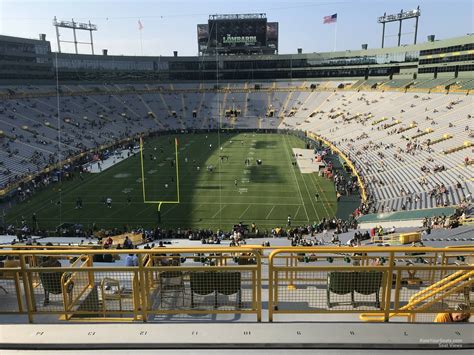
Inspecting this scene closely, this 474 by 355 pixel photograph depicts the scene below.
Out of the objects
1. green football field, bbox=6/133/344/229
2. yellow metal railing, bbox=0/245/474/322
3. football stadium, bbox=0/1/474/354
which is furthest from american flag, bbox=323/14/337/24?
yellow metal railing, bbox=0/245/474/322

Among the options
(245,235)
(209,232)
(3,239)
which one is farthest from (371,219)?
(3,239)

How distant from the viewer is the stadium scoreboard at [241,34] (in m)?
77.4

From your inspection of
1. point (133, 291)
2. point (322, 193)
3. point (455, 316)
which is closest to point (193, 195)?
point (322, 193)

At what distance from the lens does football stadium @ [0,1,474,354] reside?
4043 mm

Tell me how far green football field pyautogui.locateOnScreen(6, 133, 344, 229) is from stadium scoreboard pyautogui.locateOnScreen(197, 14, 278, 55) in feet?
135

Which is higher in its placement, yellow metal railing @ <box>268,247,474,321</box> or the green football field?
yellow metal railing @ <box>268,247,474,321</box>

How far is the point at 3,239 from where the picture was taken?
1992cm

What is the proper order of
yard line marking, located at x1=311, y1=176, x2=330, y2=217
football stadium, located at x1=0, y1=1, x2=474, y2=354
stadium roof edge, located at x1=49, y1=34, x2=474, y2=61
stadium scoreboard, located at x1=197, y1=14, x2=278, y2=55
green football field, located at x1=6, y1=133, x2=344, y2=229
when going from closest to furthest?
football stadium, located at x1=0, y1=1, x2=474, y2=354
green football field, located at x1=6, y1=133, x2=344, y2=229
yard line marking, located at x1=311, y1=176, x2=330, y2=217
stadium roof edge, located at x1=49, y1=34, x2=474, y2=61
stadium scoreboard, located at x1=197, y1=14, x2=278, y2=55

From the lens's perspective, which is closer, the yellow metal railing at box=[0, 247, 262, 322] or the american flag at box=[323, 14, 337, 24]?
the yellow metal railing at box=[0, 247, 262, 322]

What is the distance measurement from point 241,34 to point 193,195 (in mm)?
55900

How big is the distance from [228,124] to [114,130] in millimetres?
19107

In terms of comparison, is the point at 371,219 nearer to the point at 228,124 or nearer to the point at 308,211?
the point at 308,211

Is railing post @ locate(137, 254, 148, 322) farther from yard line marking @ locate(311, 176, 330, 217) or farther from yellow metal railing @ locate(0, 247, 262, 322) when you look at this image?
yard line marking @ locate(311, 176, 330, 217)

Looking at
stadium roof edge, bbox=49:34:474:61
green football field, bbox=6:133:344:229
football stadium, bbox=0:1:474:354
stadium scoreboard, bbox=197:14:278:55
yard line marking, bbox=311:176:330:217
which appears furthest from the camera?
stadium scoreboard, bbox=197:14:278:55
